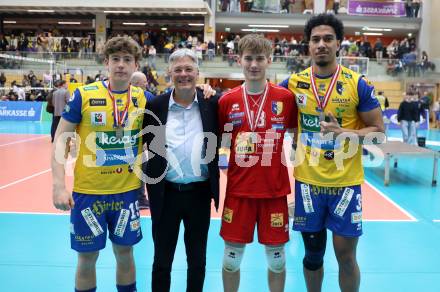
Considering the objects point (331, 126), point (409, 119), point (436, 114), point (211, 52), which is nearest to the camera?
point (331, 126)

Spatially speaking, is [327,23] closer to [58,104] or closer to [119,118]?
[119,118]

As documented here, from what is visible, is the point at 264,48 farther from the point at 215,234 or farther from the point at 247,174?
the point at 215,234

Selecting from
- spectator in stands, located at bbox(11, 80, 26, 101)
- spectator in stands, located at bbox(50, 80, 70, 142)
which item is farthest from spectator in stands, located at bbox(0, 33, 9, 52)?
spectator in stands, located at bbox(50, 80, 70, 142)

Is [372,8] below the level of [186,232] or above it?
above

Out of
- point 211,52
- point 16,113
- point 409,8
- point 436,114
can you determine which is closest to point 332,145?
point 16,113

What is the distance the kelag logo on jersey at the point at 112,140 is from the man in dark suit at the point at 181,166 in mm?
137

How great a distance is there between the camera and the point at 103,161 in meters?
3.28

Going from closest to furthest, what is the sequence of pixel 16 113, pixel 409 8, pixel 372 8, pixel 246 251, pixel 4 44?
pixel 246 251 → pixel 16 113 → pixel 4 44 → pixel 372 8 → pixel 409 8

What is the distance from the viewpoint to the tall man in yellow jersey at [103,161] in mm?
3230

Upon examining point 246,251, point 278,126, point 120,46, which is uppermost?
point 120,46

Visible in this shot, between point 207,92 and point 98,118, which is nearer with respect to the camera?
point 98,118

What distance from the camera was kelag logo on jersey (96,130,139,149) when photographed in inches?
129

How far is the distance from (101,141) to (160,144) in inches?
17.1

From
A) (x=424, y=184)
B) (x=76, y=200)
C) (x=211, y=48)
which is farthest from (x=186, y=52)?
(x=211, y=48)
